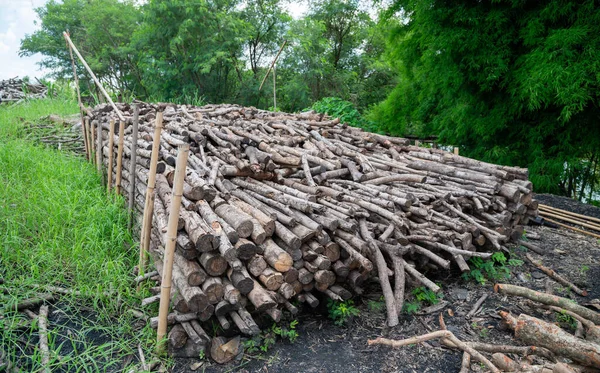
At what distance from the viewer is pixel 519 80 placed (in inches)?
296

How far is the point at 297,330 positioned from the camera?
3316 mm

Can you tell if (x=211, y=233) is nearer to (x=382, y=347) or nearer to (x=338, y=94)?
(x=382, y=347)

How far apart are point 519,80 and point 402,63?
432 cm

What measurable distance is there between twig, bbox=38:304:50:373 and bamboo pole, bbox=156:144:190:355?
0.75m

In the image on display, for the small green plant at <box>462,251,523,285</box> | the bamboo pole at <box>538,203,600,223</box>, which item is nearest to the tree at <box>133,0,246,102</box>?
the bamboo pole at <box>538,203,600,223</box>

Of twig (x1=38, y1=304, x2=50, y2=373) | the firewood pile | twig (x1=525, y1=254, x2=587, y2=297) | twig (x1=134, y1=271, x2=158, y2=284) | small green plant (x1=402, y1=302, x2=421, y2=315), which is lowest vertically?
twig (x1=38, y1=304, x2=50, y2=373)

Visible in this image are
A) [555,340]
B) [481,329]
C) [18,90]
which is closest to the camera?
[555,340]

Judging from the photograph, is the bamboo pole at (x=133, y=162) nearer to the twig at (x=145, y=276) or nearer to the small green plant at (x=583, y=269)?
the twig at (x=145, y=276)

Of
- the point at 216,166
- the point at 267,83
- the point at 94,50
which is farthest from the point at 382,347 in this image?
the point at 94,50

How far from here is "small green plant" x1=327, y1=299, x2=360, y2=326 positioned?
11.0ft

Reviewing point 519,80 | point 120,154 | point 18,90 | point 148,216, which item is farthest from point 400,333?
point 18,90

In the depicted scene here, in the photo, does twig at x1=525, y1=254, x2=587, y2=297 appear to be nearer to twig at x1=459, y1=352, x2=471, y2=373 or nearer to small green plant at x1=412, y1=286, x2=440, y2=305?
small green plant at x1=412, y1=286, x2=440, y2=305

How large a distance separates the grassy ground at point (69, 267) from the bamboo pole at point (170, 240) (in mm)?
179

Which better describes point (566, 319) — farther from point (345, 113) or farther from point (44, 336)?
point (345, 113)
